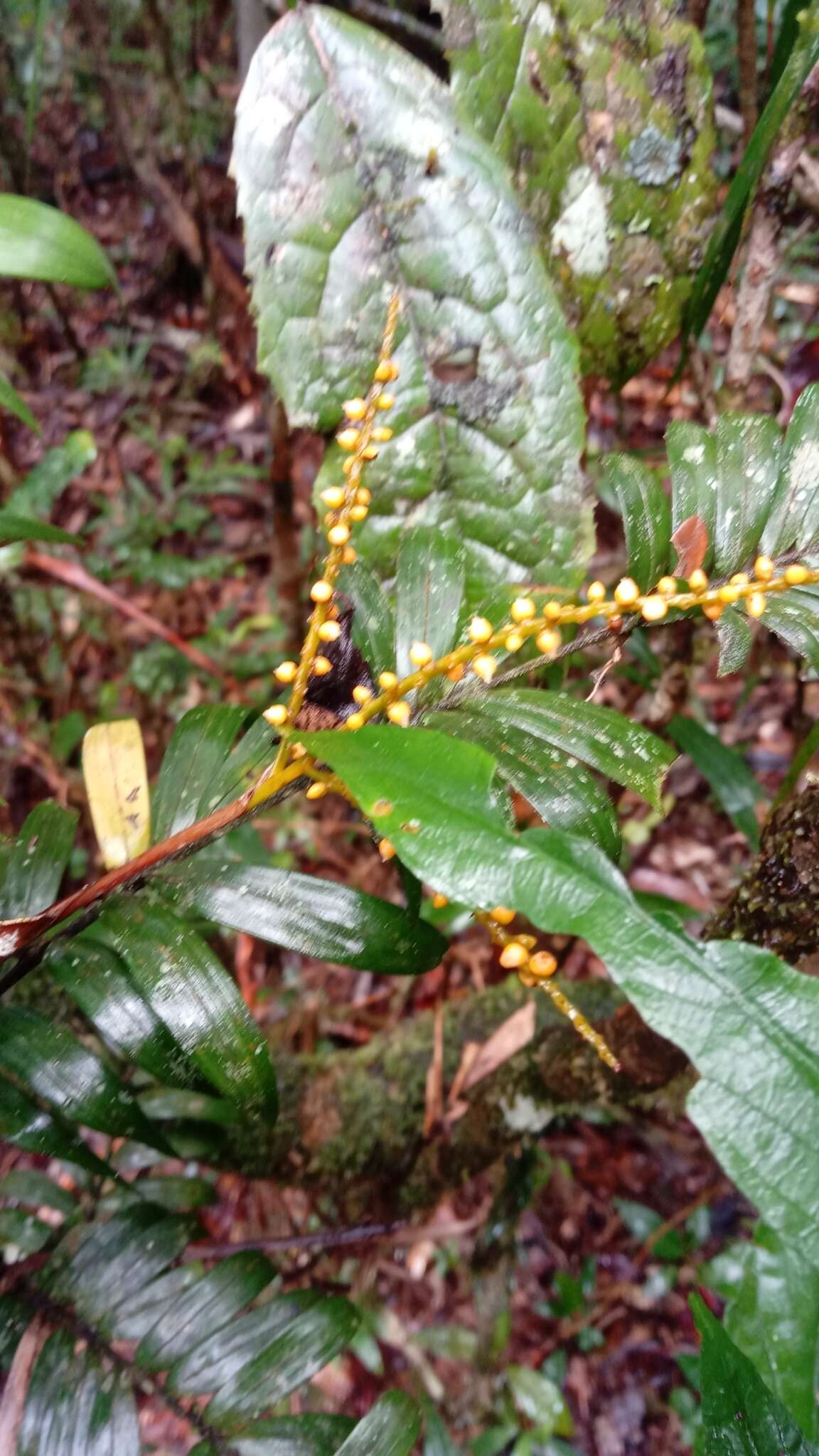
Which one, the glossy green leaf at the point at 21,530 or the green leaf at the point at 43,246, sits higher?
the green leaf at the point at 43,246

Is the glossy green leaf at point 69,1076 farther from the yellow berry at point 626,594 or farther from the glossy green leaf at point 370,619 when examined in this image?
the yellow berry at point 626,594

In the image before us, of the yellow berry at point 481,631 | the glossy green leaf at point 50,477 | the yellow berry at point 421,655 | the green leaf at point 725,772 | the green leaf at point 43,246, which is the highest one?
the green leaf at point 43,246

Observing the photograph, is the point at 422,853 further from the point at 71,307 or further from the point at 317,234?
the point at 71,307

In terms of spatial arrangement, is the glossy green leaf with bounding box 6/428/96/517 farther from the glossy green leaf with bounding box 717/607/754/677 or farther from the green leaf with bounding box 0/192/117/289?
the glossy green leaf with bounding box 717/607/754/677

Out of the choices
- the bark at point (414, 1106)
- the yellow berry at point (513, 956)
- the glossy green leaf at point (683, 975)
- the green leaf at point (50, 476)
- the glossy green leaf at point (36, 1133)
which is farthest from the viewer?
the green leaf at point (50, 476)

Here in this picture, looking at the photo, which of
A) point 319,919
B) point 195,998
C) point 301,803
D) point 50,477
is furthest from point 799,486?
point 50,477

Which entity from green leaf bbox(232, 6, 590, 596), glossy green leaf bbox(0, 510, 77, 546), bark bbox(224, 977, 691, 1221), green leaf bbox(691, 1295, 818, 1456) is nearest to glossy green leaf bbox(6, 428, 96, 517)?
glossy green leaf bbox(0, 510, 77, 546)

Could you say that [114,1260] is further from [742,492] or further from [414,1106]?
[742,492]

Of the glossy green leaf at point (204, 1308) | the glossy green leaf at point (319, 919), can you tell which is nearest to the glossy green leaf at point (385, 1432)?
the glossy green leaf at point (204, 1308)
